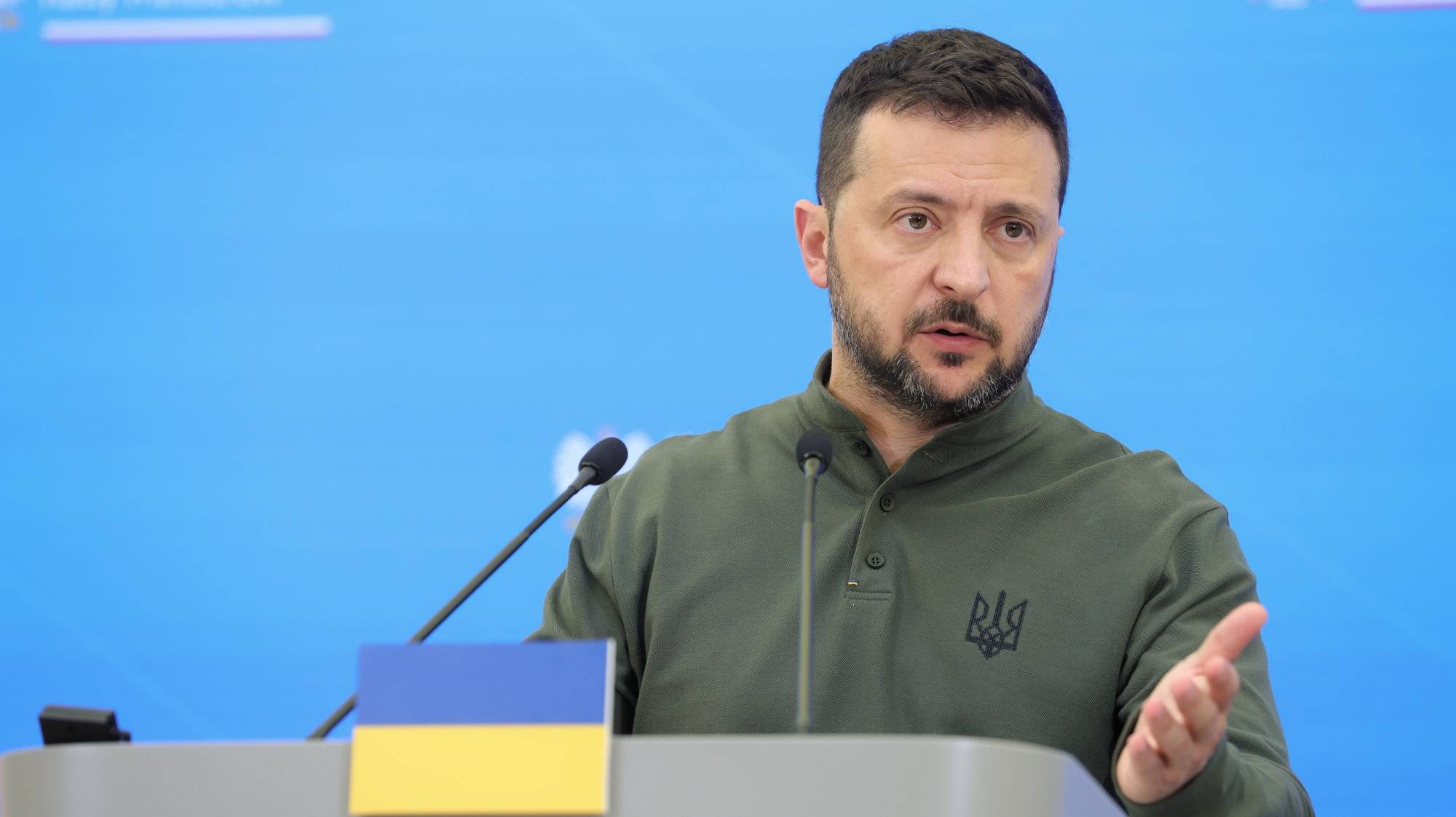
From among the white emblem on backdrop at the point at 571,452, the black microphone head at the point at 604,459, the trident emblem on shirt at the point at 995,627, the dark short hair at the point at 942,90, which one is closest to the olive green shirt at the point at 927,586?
the trident emblem on shirt at the point at 995,627

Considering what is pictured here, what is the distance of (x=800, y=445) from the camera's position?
152 centimetres

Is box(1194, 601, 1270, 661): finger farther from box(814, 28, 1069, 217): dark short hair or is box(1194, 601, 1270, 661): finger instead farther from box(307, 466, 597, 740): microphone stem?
box(814, 28, 1069, 217): dark short hair

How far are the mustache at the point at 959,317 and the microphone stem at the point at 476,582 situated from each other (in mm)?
464

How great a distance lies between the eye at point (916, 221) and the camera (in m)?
1.84

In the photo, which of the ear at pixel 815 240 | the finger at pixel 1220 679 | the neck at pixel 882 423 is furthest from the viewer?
the ear at pixel 815 240

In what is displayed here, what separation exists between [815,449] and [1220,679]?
0.51 meters

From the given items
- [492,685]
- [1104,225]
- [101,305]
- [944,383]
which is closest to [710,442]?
[944,383]

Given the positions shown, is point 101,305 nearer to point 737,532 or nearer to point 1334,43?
point 737,532

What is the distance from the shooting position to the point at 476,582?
1518mm

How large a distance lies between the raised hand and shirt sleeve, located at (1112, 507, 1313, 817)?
2.9 inches

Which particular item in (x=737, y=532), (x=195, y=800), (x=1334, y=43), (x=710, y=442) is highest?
(x=1334, y=43)

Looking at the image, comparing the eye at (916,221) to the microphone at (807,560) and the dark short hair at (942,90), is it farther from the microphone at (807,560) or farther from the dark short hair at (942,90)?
the microphone at (807,560)

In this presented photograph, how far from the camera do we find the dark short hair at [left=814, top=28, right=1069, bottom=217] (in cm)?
184

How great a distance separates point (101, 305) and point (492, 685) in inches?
76.6
